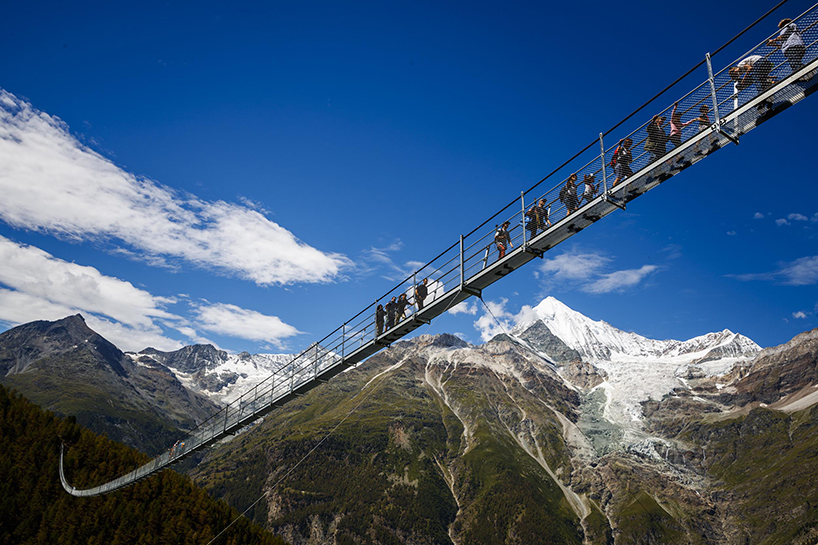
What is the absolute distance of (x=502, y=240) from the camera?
2352 cm

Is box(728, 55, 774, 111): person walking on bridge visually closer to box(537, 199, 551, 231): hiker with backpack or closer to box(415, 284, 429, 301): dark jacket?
box(537, 199, 551, 231): hiker with backpack

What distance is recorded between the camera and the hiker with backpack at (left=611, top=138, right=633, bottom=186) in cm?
1934

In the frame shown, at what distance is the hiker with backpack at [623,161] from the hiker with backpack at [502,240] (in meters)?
5.44

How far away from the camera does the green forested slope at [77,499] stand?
258 feet

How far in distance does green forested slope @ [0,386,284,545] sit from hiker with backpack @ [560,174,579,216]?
3594 inches

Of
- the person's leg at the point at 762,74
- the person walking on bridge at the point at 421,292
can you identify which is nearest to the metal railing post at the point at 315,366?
the person walking on bridge at the point at 421,292

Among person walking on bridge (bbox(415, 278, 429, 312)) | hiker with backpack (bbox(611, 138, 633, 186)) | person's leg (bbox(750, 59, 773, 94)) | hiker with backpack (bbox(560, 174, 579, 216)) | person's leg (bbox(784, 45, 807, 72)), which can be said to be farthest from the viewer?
person walking on bridge (bbox(415, 278, 429, 312))

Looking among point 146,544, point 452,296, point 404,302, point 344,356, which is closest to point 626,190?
point 452,296

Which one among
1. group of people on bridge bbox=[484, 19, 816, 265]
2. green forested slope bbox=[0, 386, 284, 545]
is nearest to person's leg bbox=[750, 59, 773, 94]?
group of people on bridge bbox=[484, 19, 816, 265]

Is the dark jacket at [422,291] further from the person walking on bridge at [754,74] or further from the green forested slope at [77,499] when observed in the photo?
the green forested slope at [77,499]

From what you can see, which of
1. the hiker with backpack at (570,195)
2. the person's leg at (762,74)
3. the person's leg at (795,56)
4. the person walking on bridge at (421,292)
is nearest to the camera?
the person's leg at (795,56)

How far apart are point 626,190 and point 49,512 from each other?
317ft

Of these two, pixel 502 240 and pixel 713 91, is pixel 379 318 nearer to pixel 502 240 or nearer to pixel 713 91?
pixel 502 240

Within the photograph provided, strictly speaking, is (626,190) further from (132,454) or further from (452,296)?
(132,454)
